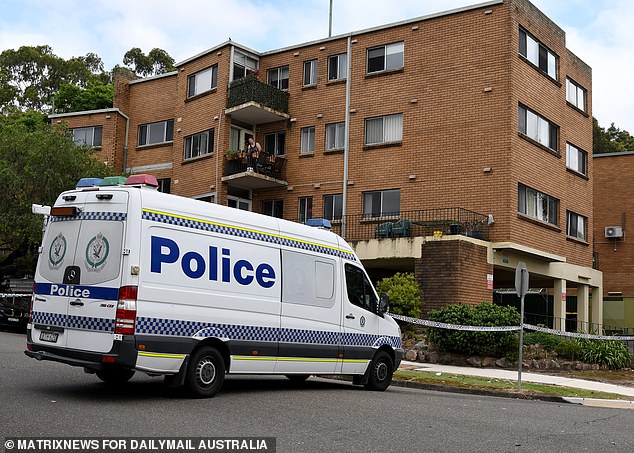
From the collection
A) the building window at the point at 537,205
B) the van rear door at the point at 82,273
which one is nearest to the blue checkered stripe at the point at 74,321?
the van rear door at the point at 82,273

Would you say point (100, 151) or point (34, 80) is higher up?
point (34, 80)

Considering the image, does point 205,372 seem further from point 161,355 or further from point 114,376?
point 114,376

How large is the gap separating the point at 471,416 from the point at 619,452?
2.44 m

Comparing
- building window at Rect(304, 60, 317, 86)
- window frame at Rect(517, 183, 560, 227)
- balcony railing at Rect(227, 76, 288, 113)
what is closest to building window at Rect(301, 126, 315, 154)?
balcony railing at Rect(227, 76, 288, 113)

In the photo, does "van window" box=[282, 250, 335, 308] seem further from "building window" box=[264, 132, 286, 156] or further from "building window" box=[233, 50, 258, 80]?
"building window" box=[233, 50, 258, 80]

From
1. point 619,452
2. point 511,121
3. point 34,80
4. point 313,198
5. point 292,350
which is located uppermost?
point 34,80

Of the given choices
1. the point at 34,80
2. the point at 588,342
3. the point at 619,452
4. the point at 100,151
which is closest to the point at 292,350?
the point at 619,452

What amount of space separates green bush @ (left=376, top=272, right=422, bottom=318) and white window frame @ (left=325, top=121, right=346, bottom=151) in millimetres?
8051

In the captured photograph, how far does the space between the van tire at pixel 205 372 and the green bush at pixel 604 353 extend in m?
13.9

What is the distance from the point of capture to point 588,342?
72.3 feet

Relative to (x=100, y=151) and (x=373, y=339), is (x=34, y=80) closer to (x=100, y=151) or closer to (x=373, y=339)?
(x=100, y=151)

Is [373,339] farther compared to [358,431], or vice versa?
[373,339]

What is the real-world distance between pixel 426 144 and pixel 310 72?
256 inches

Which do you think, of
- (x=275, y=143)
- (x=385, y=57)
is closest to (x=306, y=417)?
(x=385, y=57)
